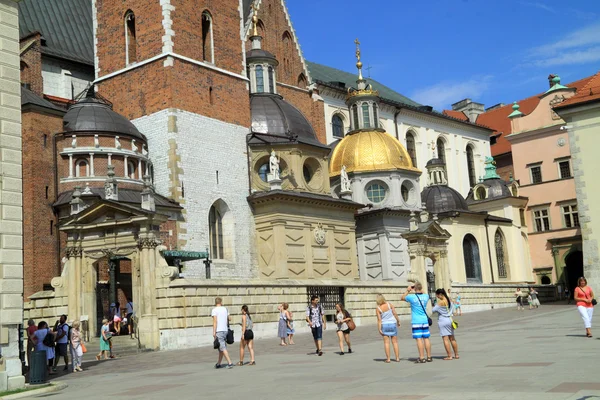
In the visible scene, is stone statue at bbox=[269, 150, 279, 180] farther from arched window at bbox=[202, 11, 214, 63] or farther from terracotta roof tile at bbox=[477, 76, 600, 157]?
terracotta roof tile at bbox=[477, 76, 600, 157]

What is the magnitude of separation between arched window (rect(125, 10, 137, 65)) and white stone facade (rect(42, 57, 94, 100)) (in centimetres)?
345

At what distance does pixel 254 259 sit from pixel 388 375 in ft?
74.6

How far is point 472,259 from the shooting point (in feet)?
151

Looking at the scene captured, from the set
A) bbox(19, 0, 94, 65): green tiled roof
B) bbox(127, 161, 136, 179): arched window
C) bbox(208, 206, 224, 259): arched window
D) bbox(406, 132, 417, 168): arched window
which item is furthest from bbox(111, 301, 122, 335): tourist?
bbox(406, 132, 417, 168): arched window

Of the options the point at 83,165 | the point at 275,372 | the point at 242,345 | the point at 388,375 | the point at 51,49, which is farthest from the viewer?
the point at 51,49

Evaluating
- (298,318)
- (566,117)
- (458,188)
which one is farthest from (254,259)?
(458,188)

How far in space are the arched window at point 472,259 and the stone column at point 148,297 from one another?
2660cm

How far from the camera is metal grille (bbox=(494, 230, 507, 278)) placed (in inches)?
1881

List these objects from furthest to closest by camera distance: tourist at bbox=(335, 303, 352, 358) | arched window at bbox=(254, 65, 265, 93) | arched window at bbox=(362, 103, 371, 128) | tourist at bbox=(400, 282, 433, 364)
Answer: arched window at bbox=(362, 103, 371, 128) < arched window at bbox=(254, 65, 265, 93) < tourist at bbox=(335, 303, 352, 358) < tourist at bbox=(400, 282, 433, 364)

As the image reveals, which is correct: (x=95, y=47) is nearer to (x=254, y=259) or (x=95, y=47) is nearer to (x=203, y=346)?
(x=254, y=259)

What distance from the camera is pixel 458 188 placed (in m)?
61.2

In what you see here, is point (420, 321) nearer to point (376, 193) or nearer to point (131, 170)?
point (131, 170)

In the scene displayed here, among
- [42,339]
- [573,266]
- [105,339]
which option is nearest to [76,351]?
[42,339]

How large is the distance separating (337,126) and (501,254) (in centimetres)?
1379
